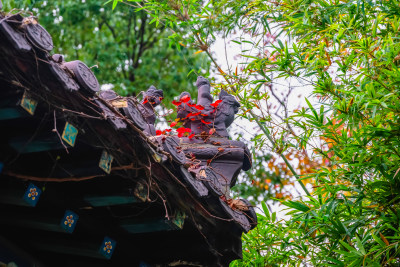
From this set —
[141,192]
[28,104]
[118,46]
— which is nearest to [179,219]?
[141,192]

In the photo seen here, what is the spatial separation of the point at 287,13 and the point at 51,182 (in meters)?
2.51

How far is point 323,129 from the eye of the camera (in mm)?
4289

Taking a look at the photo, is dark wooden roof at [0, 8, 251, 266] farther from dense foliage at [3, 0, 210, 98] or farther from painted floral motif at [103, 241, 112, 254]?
dense foliage at [3, 0, 210, 98]

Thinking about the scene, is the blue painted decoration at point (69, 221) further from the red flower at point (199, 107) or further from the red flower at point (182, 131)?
the red flower at point (199, 107)

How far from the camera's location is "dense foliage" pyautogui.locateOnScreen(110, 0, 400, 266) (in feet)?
11.9

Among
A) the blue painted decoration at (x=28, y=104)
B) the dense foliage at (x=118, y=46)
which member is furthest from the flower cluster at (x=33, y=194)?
the dense foliage at (x=118, y=46)

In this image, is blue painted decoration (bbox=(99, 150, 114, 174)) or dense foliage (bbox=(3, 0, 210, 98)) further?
dense foliage (bbox=(3, 0, 210, 98))

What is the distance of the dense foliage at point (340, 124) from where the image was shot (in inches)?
143

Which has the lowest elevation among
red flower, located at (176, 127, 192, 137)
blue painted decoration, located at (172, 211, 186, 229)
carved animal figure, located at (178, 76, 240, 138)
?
blue painted decoration, located at (172, 211, 186, 229)

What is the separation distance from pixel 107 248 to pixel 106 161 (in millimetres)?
793

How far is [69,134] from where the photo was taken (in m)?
2.47

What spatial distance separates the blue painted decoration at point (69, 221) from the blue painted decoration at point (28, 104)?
0.84 m

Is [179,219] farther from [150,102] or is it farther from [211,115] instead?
[211,115]

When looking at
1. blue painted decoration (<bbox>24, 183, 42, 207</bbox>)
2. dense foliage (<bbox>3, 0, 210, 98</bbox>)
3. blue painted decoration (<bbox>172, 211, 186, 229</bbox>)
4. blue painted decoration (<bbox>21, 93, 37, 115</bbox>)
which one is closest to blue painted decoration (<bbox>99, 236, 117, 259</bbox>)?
blue painted decoration (<bbox>172, 211, 186, 229</bbox>)
